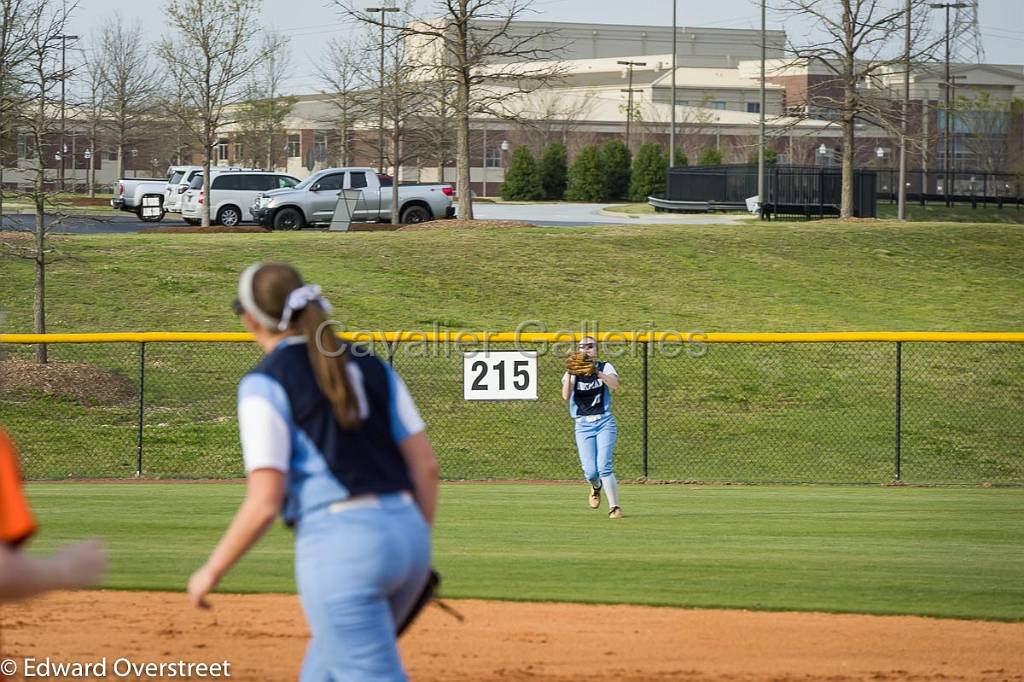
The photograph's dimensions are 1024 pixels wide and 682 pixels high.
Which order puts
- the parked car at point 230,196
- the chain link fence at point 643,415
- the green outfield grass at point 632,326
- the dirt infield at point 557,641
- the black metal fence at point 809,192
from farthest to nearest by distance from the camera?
the black metal fence at point 809,192 → the parked car at point 230,196 → the green outfield grass at point 632,326 → the chain link fence at point 643,415 → the dirt infield at point 557,641

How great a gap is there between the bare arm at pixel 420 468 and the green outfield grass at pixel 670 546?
497 cm

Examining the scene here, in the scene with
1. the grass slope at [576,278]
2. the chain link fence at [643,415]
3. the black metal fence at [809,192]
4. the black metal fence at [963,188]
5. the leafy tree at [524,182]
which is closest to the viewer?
the chain link fence at [643,415]

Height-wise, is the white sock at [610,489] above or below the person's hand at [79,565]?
below

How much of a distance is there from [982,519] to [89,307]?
1683 cm

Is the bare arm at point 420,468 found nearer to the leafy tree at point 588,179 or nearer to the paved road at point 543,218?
the paved road at point 543,218

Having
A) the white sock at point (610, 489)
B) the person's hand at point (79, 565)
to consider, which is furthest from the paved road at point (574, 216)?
the person's hand at point (79, 565)

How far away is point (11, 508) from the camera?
3.21m

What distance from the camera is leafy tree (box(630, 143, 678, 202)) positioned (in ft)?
198

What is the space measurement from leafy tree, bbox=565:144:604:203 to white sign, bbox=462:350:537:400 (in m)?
45.4

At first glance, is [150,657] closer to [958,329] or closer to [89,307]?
[89,307]

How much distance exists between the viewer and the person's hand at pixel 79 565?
107 inches

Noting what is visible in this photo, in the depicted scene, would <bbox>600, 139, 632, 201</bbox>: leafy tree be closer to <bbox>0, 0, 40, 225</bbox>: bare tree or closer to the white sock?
<bbox>0, 0, 40, 225</bbox>: bare tree

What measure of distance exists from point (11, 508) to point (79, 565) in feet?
1.86

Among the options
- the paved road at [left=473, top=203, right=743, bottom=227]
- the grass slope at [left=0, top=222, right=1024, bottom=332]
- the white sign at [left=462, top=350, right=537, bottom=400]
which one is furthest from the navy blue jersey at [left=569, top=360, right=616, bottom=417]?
the paved road at [left=473, top=203, right=743, bottom=227]
